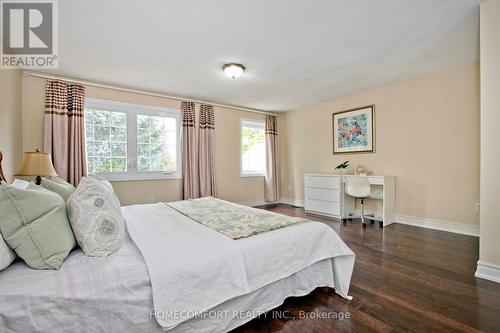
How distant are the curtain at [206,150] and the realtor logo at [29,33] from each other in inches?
94.9

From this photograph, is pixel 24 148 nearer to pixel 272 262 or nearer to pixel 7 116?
pixel 7 116

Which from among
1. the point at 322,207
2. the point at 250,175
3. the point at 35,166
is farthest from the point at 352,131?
the point at 35,166

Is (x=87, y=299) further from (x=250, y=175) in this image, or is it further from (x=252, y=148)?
(x=252, y=148)

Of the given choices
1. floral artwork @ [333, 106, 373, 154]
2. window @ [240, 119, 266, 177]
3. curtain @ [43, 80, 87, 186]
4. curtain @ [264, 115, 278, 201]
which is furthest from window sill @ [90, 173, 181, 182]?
floral artwork @ [333, 106, 373, 154]

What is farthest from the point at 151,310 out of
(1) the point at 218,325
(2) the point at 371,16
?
(2) the point at 371,16

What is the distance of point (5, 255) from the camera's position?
3.39ft

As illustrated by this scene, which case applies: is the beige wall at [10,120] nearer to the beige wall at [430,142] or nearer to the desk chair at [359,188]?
the desk chair at [359,188]

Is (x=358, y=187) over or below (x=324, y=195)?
over

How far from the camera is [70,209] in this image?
1.29 meters

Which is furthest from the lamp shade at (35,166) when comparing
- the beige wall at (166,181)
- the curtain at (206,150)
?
the curtain at (206,150)

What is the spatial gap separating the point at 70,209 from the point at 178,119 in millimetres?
3500

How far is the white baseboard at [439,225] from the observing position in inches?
129

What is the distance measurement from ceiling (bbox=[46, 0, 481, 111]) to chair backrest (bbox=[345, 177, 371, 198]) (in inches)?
64.8

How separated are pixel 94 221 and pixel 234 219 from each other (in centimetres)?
102
